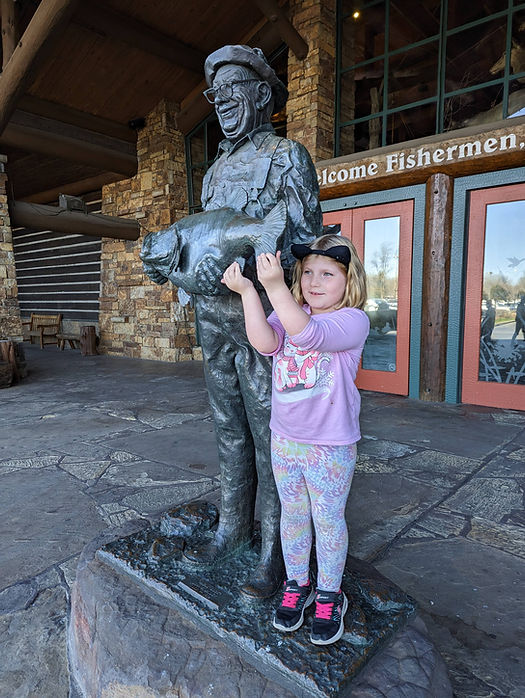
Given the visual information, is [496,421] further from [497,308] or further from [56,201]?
[56,201]

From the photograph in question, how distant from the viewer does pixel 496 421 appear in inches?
172

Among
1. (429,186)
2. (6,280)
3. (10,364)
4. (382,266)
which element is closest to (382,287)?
(382,266)

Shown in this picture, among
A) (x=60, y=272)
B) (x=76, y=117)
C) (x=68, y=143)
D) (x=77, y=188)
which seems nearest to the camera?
(x=68, y=143)

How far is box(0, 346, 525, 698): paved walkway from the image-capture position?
1589 mm

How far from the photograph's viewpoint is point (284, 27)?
566 cm

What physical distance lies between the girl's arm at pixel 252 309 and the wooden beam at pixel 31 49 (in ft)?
19.1

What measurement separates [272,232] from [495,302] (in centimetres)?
445

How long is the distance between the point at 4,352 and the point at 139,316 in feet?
9.71

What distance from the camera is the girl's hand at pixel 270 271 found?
45.7 inches

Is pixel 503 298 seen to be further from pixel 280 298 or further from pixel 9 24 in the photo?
pixel 9 24

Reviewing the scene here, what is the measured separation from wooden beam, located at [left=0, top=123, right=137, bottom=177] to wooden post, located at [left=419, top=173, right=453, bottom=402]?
6.01m

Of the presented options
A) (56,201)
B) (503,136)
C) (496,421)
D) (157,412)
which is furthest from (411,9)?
(56,201)

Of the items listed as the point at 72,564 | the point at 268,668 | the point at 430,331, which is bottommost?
the point at 72,564

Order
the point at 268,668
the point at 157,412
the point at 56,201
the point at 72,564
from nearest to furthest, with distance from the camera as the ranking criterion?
the point at 268,668
the point at 72,564
the point at 157,412
the point at 56,201
